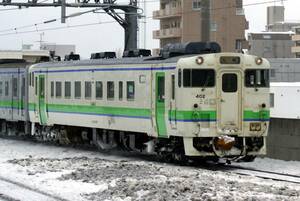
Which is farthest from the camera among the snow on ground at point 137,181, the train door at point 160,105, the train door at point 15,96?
the train door at point 15,96

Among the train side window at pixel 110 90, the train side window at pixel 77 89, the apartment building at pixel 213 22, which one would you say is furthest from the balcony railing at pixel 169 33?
the train side window at pixel 110 90

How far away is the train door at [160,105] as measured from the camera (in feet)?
59.9

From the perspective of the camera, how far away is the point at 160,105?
18453 mm

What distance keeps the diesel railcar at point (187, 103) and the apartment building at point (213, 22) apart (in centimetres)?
5893

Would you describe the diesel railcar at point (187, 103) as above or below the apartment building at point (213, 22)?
below

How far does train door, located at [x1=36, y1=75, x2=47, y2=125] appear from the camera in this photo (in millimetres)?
25484

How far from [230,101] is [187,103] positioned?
1.19 m

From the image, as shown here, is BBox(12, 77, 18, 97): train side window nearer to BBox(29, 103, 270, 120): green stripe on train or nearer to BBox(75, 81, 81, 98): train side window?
A: BBox(29, 103, 270, 120): green stripe on train

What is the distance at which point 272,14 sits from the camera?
124688 mm

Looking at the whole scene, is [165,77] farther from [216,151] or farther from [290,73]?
[290,73]

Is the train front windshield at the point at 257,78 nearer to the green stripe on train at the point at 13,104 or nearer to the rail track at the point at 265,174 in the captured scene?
the rail track at the point at 265,174

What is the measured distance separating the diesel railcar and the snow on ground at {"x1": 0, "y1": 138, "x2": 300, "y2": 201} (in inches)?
33.0

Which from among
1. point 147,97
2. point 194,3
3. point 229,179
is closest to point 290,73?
point 147,97

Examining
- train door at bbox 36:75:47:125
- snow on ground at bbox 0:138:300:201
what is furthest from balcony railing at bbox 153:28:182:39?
snow on ground at bbox 0:138:300:201
